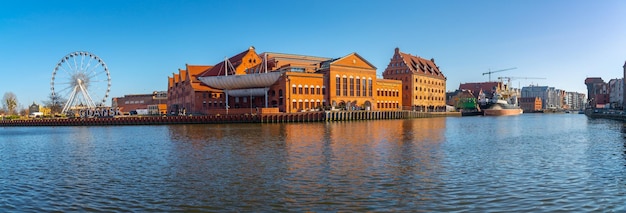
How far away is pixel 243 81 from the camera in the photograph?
327ft

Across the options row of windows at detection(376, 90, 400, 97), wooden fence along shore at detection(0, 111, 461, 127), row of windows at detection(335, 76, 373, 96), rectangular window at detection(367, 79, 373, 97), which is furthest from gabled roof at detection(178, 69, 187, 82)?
row of windows at detection(376, 90, 400, 97)

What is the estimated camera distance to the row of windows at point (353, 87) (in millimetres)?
104188

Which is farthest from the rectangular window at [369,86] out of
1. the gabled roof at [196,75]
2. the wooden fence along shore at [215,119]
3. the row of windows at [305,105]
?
the gabled roof at [196,75]

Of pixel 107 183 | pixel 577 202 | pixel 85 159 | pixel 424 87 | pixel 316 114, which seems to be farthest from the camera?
pixel 424 87

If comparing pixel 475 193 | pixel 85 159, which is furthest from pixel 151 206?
pixel 85 159

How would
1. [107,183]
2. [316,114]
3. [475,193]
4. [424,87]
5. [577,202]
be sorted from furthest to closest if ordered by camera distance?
[424,87]
[316,114]
[107,183]
[475,193]
[577,202]

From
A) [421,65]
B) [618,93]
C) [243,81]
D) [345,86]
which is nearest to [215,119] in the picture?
[243,81]

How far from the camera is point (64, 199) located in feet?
55.9

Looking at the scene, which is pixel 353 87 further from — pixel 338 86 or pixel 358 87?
pixel 338 86

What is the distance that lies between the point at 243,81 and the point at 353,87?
2655cm

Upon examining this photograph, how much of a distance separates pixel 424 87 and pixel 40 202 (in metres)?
135

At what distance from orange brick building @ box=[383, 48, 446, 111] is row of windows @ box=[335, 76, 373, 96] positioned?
90.7ft

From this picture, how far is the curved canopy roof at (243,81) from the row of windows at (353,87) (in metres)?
15.6

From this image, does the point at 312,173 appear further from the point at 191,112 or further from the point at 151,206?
the point at 191,112
